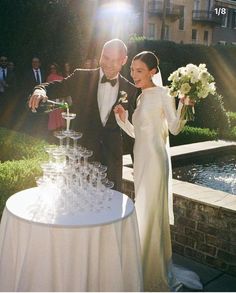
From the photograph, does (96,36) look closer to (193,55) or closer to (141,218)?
(193,55)

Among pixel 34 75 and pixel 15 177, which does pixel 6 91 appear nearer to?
pixel 34 75

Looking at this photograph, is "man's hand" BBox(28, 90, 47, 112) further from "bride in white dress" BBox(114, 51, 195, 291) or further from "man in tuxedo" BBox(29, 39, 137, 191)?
"bride in white dress" BBox(114, 51, 195, 291)

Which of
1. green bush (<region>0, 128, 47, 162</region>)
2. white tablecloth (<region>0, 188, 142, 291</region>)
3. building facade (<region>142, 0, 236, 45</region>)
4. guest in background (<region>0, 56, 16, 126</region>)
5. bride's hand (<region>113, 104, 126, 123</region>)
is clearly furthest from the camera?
building facade (<region>142, 0, 236, 45</region>)

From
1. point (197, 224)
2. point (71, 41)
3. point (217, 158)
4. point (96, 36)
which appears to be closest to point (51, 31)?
point (71, 41)

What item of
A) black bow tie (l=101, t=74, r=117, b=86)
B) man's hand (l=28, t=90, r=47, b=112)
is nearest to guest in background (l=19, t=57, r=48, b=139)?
black bow tie (l=101, t=74, r=117, b=86)

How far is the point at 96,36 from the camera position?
17.1 meters

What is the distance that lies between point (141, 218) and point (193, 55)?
23.3 meters

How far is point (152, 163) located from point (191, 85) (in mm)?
859

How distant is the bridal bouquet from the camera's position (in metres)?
3.99

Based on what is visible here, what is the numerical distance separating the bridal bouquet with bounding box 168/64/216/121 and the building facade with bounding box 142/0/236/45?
123 ft

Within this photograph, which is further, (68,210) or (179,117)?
(179,117)

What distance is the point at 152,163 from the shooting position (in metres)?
4.21

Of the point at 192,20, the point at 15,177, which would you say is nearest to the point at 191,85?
the point at 15,177

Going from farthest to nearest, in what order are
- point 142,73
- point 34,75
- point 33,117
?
point 33,117
point 34,75
point 142,73
